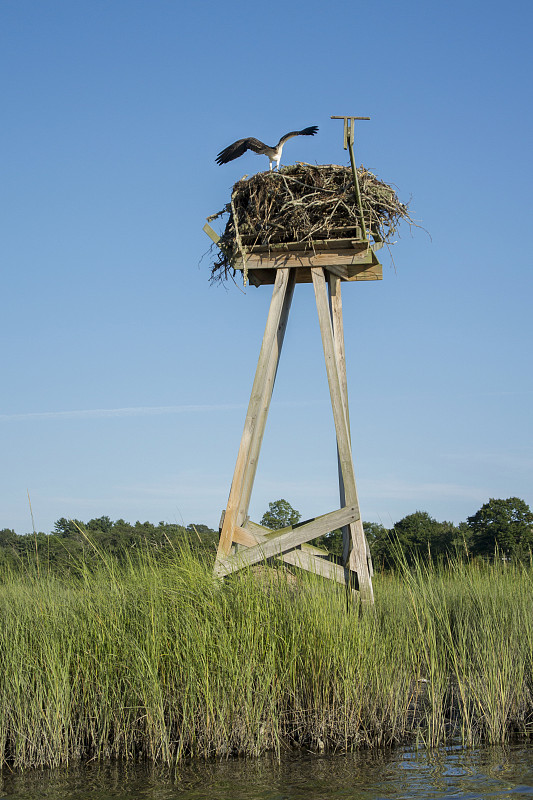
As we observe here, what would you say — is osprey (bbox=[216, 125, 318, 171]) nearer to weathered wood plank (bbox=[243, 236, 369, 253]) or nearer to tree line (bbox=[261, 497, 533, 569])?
weathered wood plank (bbox=[243, 236, 369, 253])

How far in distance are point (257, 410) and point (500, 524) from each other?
7.74 m

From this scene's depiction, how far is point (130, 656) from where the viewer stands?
5.45 metres

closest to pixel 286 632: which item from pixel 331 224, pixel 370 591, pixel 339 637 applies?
pixel 339 637

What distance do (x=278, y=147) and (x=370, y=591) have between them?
16.0 feet

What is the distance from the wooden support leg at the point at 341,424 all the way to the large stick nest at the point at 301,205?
1.61 ft

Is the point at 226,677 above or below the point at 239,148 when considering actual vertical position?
below

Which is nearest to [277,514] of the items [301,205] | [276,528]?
[276,528]

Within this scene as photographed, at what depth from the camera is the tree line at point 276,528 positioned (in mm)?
7008

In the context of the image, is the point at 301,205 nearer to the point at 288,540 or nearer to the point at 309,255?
the point at 309,255

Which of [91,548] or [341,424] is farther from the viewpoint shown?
[341,424]

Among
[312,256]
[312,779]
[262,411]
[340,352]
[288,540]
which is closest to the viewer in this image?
[312,779]

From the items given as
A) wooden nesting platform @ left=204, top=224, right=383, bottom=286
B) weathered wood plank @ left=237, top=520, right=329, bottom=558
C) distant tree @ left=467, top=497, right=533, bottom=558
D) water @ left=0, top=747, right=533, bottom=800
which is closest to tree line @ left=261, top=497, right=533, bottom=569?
distant tree @ left=467, top=497, right=533, bottom=558

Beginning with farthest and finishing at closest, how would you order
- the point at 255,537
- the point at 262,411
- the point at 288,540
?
1. the point at 262,411
2. the point at 255,537
3. the point at 288,540

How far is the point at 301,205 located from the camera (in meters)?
7.40
